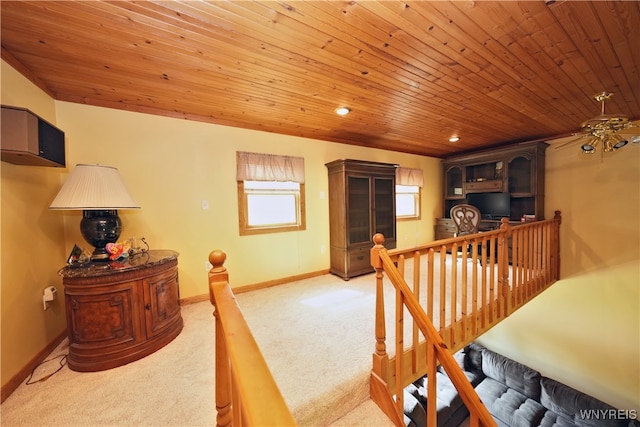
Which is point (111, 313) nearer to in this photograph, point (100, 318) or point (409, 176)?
point (100, 318)

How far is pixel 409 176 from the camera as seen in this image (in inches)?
188

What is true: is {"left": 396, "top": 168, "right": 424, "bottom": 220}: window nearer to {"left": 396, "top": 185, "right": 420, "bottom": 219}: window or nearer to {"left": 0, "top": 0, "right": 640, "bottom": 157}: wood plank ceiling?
{"left": 396, "top": 185, "right": 420, "bottom": 219}: window

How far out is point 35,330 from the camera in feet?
5.90

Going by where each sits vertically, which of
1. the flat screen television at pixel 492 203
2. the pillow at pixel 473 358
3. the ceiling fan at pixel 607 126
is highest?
the ceiling fan at pixel 607 126

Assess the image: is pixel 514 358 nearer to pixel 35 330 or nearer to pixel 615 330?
pixel 615 330

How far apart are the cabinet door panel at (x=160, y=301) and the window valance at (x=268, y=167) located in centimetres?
147

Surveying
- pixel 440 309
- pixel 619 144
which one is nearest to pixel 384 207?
pixel 440 309

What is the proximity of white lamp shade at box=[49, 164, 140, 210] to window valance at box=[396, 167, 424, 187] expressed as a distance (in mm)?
4138

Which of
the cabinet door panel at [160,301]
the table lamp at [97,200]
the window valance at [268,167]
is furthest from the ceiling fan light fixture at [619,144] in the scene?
the table lamp at [97,200]

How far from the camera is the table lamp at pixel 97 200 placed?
1772 mm

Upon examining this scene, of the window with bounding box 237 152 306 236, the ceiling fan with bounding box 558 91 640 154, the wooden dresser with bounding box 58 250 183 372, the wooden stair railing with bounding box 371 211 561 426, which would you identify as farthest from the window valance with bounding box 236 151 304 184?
the ceiling fan with bounding box 558 91 640 154

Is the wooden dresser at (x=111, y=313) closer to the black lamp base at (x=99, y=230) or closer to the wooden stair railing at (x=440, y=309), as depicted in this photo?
the black lamp base at (x=99, y=230)

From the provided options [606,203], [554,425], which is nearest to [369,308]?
[554,425]

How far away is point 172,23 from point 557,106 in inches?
150
